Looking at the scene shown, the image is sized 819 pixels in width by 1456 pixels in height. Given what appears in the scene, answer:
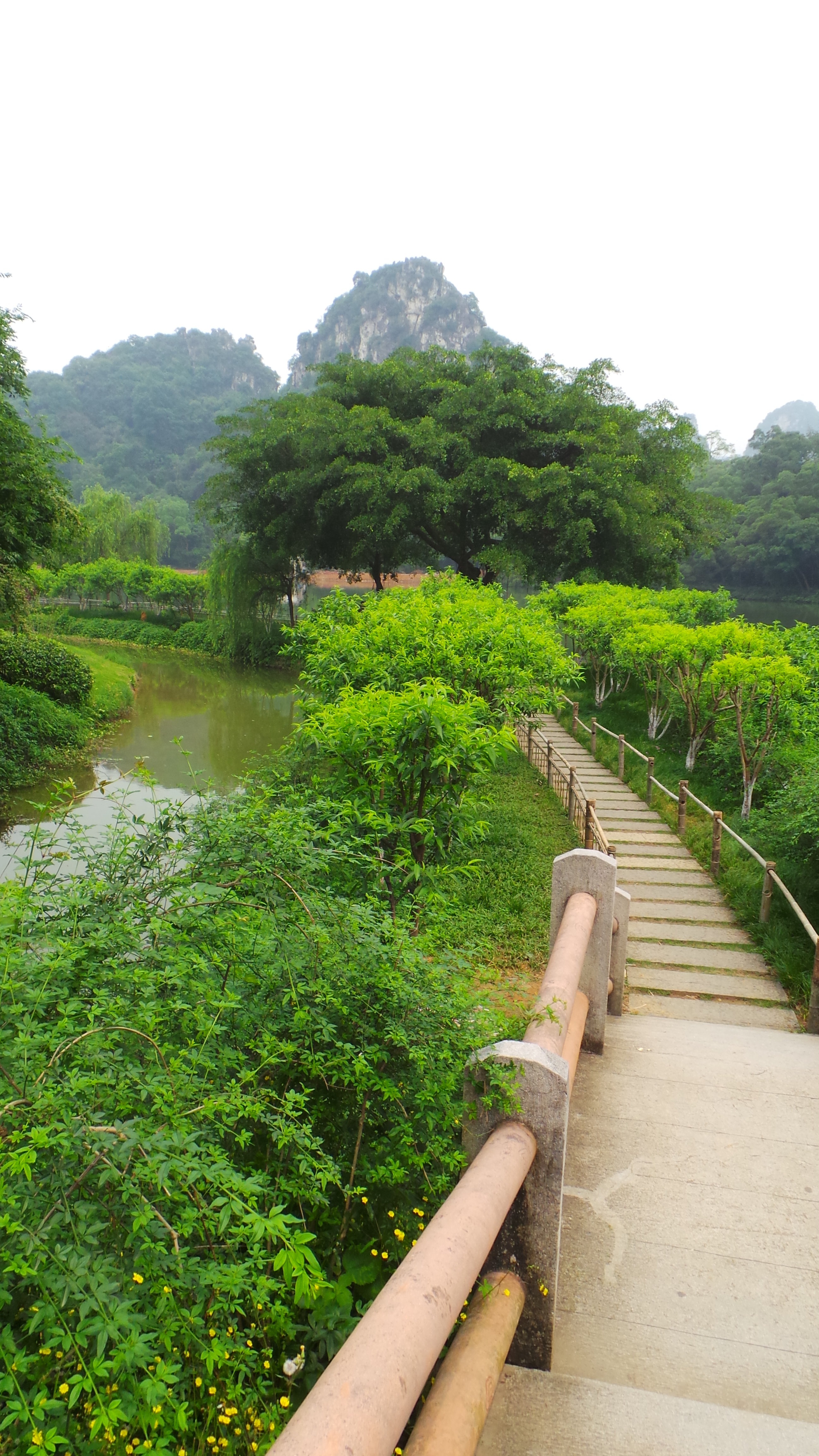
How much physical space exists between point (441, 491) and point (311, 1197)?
20012 mm

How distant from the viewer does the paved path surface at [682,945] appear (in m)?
5.48

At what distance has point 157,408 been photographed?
90.1 metres

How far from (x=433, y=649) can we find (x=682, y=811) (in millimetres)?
4401

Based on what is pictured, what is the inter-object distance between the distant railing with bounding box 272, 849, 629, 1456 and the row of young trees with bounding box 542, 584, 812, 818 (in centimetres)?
799

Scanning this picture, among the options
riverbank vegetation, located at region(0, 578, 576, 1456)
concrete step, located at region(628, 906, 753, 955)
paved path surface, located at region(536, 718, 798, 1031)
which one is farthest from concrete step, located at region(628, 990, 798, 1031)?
riverbank vegetation, located at region(0, 578, 576, 1456)

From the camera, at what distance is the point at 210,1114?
5.03 feet

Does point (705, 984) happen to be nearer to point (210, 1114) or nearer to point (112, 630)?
point (210, 1114)

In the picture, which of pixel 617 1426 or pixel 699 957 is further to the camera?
pixel 699 957

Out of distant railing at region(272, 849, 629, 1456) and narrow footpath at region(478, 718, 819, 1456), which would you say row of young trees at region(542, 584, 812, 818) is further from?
distant railing at region(272, 849, 629, 1456)

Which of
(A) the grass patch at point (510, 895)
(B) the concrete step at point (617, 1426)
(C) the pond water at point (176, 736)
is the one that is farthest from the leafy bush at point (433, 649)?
(B) the concrete step at point (617, 1426)

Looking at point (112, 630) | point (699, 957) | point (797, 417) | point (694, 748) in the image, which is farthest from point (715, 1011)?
point (797, 417)

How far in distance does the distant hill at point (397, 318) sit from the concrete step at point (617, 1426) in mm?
107744

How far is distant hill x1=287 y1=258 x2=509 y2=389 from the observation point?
3999 inches

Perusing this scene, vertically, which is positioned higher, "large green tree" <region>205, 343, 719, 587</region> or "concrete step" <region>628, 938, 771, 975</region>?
"large green tree" <region>205, 343, 719, 587</region>
